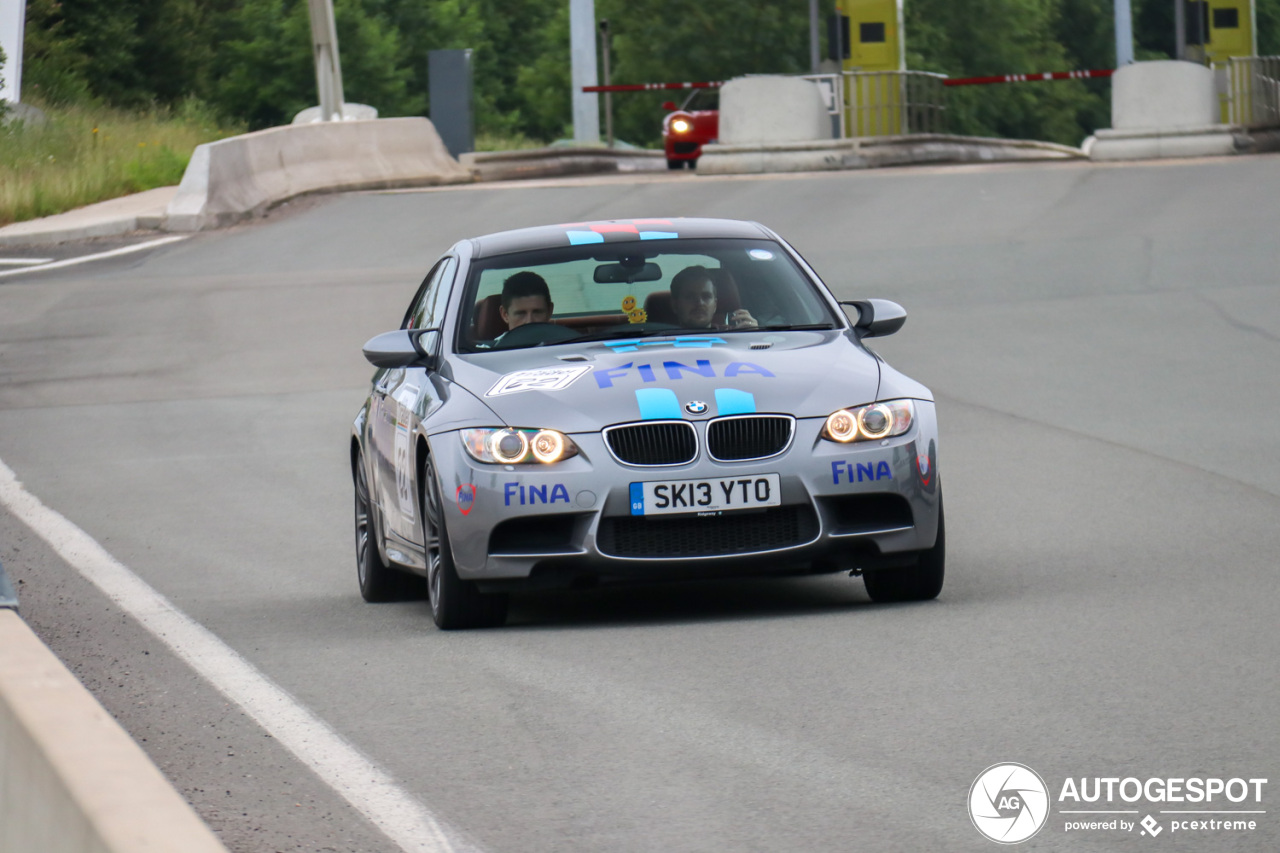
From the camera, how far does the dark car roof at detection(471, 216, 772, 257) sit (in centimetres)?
889

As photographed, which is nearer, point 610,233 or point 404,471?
point 404,471

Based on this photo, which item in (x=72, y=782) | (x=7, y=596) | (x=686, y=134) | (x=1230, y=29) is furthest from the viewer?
(x=1230, y=29)

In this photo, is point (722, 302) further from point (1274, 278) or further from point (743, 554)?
point (1274, 278)

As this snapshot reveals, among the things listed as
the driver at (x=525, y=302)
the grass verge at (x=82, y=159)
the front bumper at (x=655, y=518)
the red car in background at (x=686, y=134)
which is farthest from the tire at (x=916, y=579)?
the red car in background at (x=686, y=134)

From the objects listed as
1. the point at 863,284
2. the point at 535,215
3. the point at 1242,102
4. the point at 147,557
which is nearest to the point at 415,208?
the point at 535,215

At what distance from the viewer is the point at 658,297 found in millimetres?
8680

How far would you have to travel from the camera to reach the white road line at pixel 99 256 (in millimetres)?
24938

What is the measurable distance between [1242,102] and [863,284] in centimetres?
1726

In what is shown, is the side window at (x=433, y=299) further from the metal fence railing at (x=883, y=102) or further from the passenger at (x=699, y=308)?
the metal fence railing at (x=883, y=102)

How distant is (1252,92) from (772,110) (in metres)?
8.32

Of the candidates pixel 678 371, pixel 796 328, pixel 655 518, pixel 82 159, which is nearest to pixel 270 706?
pixel 655 518

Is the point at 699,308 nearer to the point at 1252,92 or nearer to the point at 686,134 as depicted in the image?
the point at 1252,92

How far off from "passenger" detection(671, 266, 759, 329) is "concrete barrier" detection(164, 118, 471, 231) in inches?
791

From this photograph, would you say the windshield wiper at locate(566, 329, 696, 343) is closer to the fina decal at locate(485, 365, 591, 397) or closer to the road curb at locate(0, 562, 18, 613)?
the fina decal at locate(485, 365, 591, 397)
